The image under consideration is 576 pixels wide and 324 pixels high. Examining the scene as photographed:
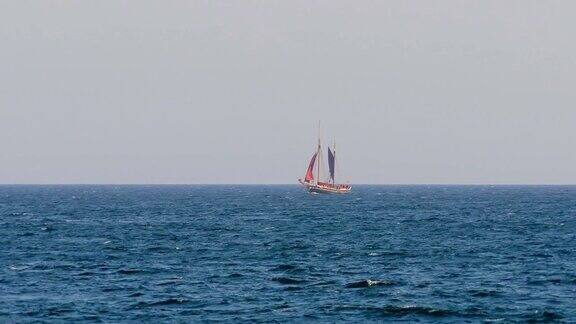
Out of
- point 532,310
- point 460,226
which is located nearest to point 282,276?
point 532,310

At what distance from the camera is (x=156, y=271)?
6681 centimetres

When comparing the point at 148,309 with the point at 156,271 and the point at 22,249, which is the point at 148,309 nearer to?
the point at 156,271

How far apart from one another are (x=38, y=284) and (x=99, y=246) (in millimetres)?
27016

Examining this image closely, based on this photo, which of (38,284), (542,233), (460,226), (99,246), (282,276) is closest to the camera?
(38,284)

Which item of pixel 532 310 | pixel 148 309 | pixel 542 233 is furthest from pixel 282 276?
pixel 542 233

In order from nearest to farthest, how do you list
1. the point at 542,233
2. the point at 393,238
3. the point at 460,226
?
1. the point at 393,238
2. the point at 542,233
3. the point at 460,226

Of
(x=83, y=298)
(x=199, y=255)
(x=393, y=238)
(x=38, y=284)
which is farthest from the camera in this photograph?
(x=393, y=238)

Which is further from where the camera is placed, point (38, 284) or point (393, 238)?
point (393, 238)

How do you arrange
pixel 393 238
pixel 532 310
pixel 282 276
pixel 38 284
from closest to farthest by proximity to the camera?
pixel 532 310 → pixel 38 284 → pixel 282 276 → pixel 393 238

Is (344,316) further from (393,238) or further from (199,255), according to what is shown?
(393,238)

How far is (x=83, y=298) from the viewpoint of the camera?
5412cm

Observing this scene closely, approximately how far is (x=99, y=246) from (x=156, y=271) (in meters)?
21.5

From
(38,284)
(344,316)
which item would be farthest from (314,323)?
(38,284)

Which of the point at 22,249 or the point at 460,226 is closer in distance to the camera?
the point at 22,249
